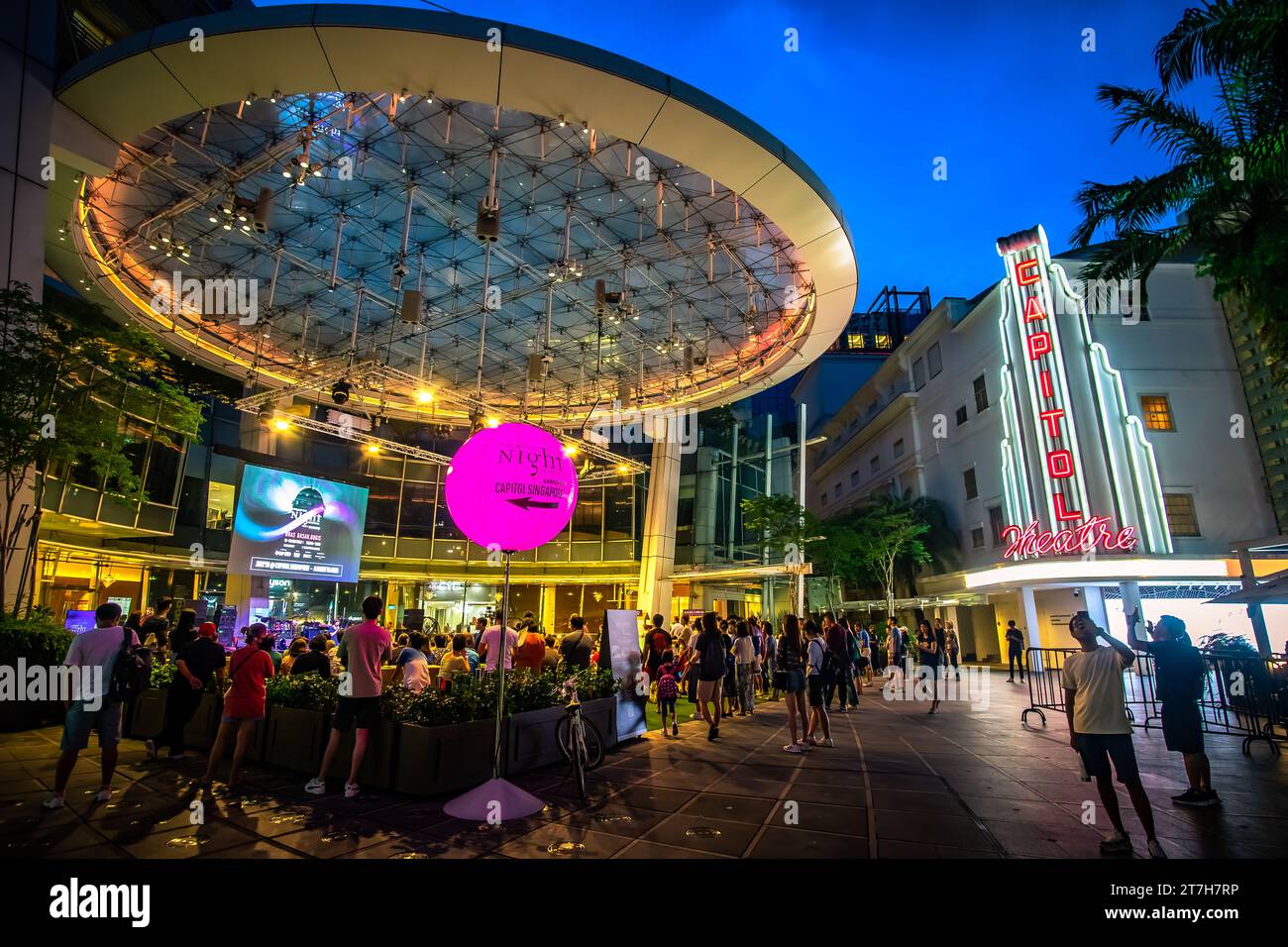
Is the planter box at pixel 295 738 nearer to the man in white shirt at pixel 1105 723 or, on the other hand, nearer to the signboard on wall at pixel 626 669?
the signboard on wall at pixel 626 669

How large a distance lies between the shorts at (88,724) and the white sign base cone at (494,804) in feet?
9.75

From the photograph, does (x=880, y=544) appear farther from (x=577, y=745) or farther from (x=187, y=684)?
(x=187, y=684)

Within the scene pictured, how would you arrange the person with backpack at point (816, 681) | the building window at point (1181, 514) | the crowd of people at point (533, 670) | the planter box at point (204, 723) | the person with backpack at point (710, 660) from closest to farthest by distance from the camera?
1. the crowd of people at point (533, 670)
2. the planter box at point (204, 723)
3. the person with backpack at point (816, 681)
4. the person with backpack at point (710, 660)
5. the building window at point (1181, 514)

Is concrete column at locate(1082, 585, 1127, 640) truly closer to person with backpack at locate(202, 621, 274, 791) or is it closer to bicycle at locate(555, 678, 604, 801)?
bicycle at locate(555, 678, 604, 801)

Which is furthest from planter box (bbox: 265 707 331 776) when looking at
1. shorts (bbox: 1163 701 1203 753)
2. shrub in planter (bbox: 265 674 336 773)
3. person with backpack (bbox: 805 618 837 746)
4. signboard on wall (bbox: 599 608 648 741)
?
shorts (bbox: 1163 701 1203 753)

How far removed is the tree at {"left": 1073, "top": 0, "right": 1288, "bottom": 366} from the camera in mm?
7359

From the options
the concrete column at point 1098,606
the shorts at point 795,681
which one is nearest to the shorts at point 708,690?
the shorts at point 795,681

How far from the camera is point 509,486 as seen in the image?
5.59 meters

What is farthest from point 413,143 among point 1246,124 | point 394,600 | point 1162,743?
point 394,600

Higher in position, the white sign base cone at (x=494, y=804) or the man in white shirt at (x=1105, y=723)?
the man in white shirt at (x=1105, y=723)

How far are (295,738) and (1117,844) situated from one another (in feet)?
24.4

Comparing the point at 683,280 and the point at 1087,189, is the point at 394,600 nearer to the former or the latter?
the point at 683,280

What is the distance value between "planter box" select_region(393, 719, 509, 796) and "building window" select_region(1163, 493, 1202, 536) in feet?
76.1

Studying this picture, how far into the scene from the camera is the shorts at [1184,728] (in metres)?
5.30
